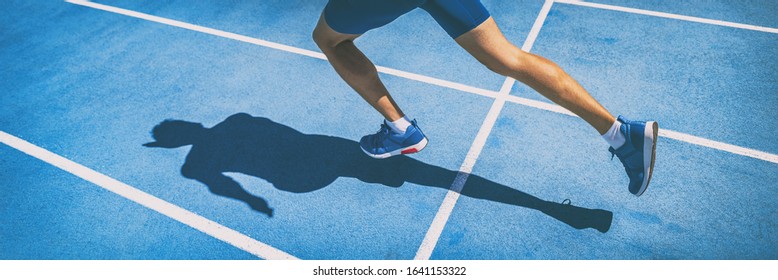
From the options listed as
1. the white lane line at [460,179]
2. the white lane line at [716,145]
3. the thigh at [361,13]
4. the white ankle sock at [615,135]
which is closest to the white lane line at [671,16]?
the white lane line at [460,179]

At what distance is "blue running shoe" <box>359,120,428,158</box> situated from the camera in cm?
315

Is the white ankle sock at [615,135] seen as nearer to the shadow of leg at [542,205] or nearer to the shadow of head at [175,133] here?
the shadow of leg at [542,205]

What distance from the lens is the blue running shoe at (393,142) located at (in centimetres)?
315

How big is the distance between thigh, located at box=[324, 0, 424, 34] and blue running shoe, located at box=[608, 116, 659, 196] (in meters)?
1.40

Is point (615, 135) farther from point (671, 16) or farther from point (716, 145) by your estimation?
point (671, 16)

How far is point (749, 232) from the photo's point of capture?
8.77 ft

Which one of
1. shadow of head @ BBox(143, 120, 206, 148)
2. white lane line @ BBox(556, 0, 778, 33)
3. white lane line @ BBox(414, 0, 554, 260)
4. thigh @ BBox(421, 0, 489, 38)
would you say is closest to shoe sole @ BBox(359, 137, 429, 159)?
white lane line @ BBox(414, 0, 554, 260)

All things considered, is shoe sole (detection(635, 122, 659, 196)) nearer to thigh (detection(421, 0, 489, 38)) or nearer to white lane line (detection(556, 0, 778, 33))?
thigh (detection(421, 0, 489, 38))

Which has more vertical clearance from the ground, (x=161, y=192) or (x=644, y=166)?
(x=644, y=166)

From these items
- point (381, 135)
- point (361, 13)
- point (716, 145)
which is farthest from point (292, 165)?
point (716, 145)

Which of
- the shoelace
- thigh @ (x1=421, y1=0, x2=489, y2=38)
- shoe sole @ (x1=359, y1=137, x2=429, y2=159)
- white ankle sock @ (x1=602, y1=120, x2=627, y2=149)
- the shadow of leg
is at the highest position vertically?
thigh @ (x1=421, y1=0, x2=489, y2=38)

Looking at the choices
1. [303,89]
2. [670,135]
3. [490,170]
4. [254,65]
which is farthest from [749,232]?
[254,65]
